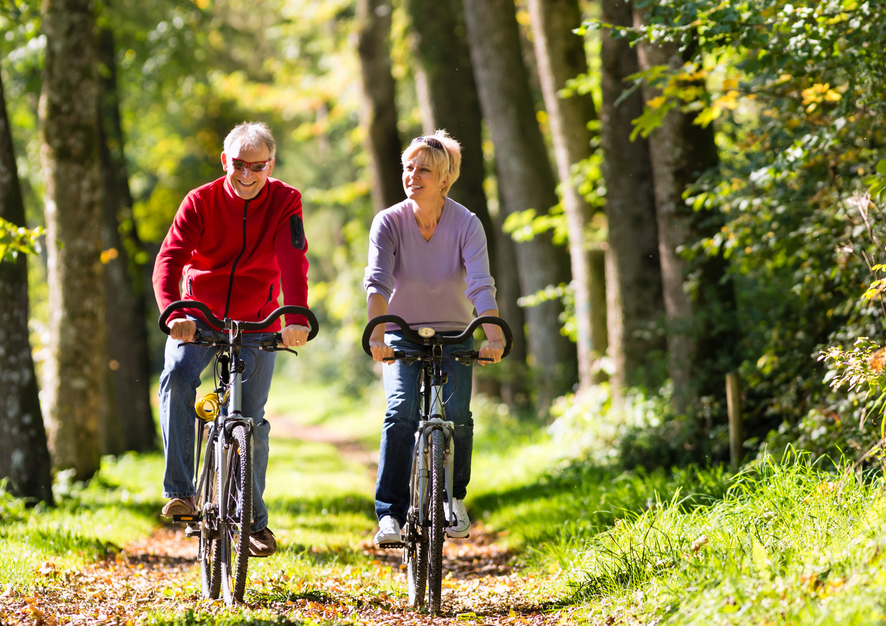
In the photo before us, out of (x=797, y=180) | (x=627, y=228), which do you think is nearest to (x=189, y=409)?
(x=797, y=180)

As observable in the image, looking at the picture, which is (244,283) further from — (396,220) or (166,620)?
(166,620)

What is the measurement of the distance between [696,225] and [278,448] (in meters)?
9.38

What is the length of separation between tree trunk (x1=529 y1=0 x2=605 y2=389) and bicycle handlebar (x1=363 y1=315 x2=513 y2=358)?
21.4 feet

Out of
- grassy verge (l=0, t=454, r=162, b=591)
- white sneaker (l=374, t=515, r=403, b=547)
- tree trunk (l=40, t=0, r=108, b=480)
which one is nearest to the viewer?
white sneaker (l=374, t=515, r=403, b=547)

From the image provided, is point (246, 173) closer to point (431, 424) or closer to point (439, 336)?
point (439, 336)

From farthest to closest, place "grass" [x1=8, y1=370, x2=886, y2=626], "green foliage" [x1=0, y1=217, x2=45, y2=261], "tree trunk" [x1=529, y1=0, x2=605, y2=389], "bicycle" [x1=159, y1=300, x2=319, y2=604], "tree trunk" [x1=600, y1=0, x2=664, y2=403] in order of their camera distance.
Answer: "tree trunk" [x1=529, y1=0, x2=605, y2=389] → "tree trunk" [x1=600, y1=0, x2=664, y2=403] → "green foliage" [x1=0, y1=217, x2=45, y2=261] → "bicycle" [x1=159, y1=300, x2=319, y2=604] → "grass" [x1=8, y1=370, x2=886, y2=626]

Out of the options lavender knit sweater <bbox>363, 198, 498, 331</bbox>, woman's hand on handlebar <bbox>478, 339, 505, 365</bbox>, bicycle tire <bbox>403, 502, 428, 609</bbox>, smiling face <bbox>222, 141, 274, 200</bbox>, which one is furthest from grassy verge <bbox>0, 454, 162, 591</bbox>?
woman's hand on handlebar <bbox>478, 339, 505, 365</bbox>

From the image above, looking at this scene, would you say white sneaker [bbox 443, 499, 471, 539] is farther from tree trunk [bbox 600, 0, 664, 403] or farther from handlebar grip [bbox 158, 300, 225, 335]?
tree trunk [bbox 600, 0, 664, 403]

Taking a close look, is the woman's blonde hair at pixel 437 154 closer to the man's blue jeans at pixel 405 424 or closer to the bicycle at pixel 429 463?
the bicycle at pixel 429 463

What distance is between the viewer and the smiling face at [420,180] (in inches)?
175

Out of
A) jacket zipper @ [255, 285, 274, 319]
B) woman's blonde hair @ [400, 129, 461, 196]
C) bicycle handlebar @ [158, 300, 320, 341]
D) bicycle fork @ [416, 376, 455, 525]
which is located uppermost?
woman's blonde hair @ [400, 129, 461, 196]

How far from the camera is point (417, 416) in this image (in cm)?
452

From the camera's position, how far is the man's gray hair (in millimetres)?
4324

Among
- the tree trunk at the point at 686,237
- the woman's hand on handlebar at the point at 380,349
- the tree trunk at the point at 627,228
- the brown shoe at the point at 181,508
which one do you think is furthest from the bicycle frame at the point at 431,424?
the tree trunk at the point at 627,228
